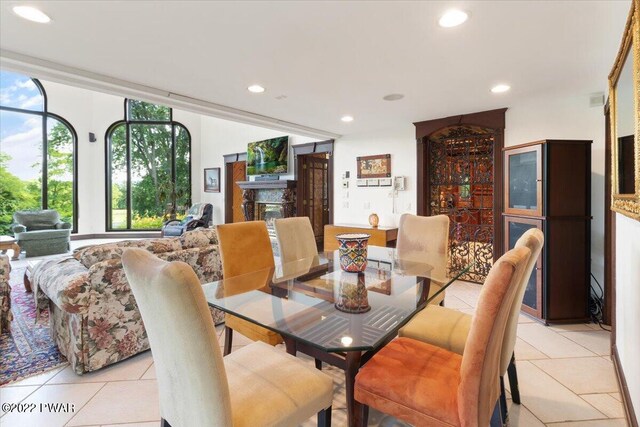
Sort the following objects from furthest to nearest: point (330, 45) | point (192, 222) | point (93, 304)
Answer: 1. point (192, 222)
2. point (330, 45)
3. point (93, 304)

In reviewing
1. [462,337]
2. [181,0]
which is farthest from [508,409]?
[181,0]

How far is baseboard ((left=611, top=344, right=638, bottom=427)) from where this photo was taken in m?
1.60

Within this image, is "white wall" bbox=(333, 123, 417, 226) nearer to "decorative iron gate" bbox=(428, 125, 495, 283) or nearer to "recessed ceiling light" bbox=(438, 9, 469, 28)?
"decorative iron gate" bbox=(428, 125, 495, 283)

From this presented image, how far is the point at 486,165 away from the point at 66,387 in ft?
15.6

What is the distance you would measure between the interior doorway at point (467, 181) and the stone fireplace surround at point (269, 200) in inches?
108

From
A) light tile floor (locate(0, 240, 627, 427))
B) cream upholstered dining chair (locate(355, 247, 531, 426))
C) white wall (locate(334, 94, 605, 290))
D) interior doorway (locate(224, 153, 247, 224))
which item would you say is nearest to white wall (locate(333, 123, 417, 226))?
white wall (locate(334, 94, 605, 290))

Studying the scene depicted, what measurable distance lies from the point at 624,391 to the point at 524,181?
1.95 metres

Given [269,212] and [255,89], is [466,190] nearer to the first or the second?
[255,89]

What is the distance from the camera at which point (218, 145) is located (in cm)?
838

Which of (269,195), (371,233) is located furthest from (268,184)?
(371,233)

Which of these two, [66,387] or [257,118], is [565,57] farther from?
[66,387]

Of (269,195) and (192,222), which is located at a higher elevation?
(269,195)

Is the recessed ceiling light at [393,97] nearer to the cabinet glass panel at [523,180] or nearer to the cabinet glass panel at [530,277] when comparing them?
the cabinet glass panel at [523,180]

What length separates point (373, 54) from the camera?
238cm
